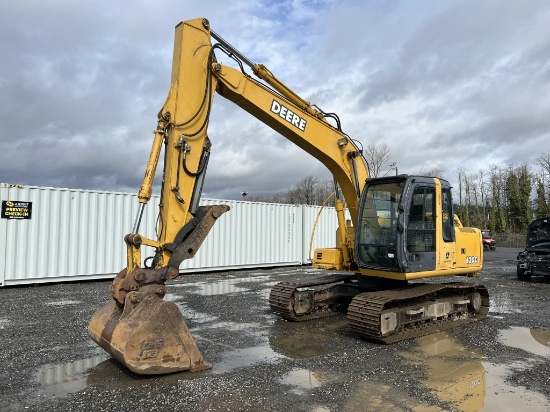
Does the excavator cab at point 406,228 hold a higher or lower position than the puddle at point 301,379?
higher

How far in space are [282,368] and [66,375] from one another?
2.61m

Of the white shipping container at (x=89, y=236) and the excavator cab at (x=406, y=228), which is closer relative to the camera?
the excavator cab at (x=406, y=228)

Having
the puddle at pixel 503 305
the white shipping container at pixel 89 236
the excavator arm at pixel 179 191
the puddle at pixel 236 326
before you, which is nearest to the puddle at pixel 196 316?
the puddle at pixel 236 326

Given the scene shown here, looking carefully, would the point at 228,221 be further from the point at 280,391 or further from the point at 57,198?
the point at 280,391

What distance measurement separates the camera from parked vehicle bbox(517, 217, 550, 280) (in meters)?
14.8

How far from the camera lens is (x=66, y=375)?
5.35 m

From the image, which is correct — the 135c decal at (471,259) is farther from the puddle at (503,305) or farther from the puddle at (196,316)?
the puddle at (196,316)

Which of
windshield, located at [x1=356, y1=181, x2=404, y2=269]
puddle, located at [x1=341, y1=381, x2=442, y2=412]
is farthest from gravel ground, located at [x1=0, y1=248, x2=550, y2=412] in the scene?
windshield, located at [x1=356, y1=181, x2=404, y2=269]

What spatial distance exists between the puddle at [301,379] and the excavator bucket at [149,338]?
1094 mm

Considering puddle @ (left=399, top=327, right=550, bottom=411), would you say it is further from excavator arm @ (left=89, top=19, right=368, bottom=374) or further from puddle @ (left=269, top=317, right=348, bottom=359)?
excavator arm @ (left=89, top=19, right=368, bottom=374)

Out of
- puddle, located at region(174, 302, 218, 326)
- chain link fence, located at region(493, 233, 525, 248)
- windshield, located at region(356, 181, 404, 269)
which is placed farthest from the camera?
chain link fence, located at region(493, 233, 525, 248)

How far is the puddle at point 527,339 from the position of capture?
6.71m

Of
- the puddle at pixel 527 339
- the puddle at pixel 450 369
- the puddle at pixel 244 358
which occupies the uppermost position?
the puddle at pixel 244 358

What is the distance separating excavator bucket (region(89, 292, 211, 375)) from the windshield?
3.46 m
